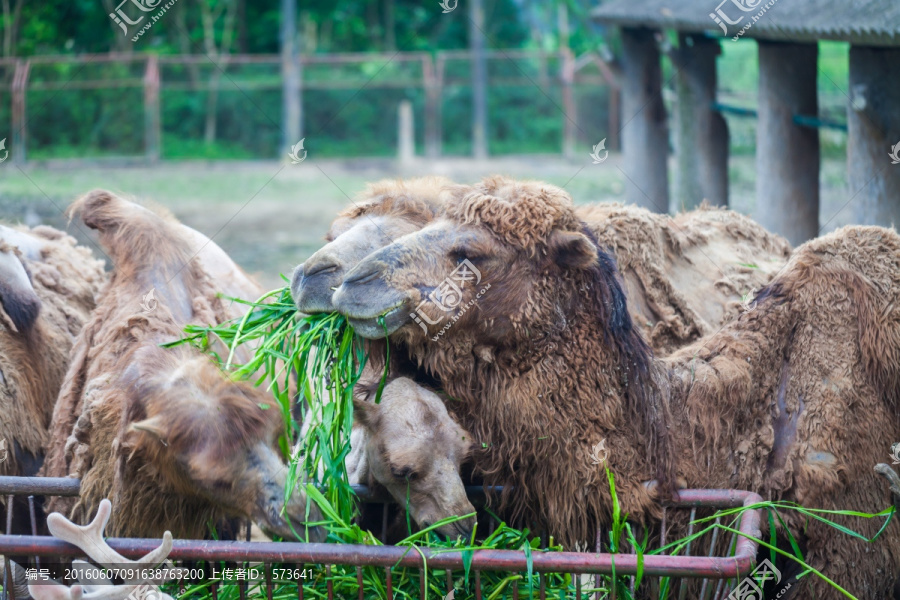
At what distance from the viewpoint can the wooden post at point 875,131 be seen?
5332 millimetres

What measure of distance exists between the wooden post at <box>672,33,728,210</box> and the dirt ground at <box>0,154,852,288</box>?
77 centimetres

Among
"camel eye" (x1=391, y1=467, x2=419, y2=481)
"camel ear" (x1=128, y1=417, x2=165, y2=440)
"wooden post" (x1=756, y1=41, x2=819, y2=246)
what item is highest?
"wooden post" (x1=756, y1=41, x2=819, y2=246)

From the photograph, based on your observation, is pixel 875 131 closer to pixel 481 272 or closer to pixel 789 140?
Result: pixel 789 140

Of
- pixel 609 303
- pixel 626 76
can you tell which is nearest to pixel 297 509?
pixel 609 303

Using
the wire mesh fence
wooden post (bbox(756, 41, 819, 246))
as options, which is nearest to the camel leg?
wooden post (bbox(756, 41, 819, 246))

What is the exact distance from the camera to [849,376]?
319 centimetres

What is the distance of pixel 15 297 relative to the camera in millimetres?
4102

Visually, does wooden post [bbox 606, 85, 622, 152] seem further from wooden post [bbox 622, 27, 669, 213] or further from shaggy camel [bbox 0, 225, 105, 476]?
shaggy camel [bbox 0, 225, 105, 476]

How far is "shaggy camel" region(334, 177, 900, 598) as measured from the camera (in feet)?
9.67

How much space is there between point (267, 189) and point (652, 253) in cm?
1516

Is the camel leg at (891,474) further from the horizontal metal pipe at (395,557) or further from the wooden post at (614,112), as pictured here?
the wooden post at (614,112)

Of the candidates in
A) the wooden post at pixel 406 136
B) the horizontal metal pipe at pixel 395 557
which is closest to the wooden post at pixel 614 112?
the wooden post at pixel 406 136

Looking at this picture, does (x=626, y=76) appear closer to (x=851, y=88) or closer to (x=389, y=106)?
(x=851, y=88)

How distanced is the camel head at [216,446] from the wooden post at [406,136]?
65.3 ft
